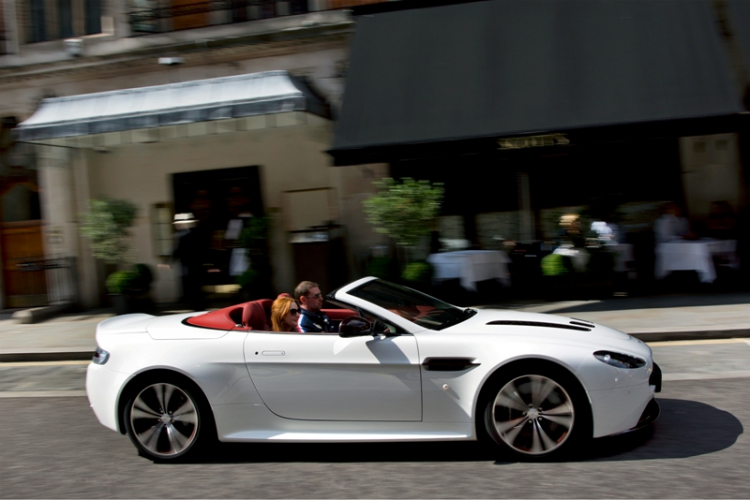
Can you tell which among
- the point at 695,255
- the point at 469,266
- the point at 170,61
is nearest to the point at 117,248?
the point at 170,61

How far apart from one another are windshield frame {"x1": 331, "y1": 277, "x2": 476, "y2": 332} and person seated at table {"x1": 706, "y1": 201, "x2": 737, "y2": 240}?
7931 mm

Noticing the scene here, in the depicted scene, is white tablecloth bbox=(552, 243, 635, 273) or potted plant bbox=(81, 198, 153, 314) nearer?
white tablecloth bbox=(552, 243, 635, 273)

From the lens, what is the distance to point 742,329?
8688 mm

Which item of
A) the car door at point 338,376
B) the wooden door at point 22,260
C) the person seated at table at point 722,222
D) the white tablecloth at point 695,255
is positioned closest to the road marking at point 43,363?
the wooden door at point 22,260

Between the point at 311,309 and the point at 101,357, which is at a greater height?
the point at 311,309

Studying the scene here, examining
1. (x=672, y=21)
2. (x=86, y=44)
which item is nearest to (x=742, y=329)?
(x=672, y=21)

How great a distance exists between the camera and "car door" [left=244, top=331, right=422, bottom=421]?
16.0ft

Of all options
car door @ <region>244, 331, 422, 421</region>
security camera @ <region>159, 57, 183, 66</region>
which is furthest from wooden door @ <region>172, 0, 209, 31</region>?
car door @ <region>244, 331, 422, 421</region>

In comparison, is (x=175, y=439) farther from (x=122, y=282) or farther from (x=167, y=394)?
(x=122, y=282)

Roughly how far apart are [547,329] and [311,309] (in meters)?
1.77

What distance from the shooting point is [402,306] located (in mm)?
5465

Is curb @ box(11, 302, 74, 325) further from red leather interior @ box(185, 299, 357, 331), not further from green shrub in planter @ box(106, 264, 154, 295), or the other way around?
red leather interior @ box(185, 299, 357, 331)

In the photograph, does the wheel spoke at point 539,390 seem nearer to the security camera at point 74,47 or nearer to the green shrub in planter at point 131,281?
the green shrub in planter at point 131,281

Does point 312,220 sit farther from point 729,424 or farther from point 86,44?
point 729,424
